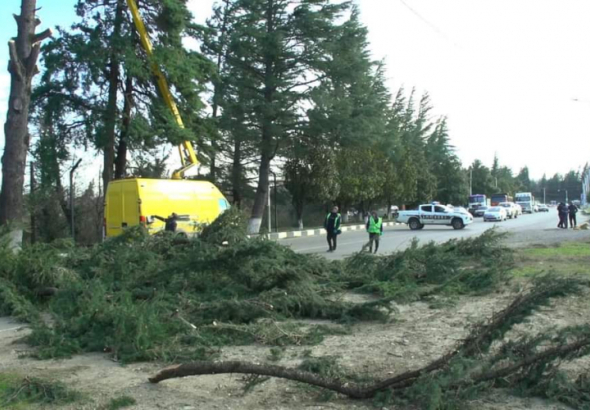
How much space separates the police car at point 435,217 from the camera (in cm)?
3569

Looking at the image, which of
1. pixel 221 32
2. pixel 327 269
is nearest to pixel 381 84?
pixel 221 32

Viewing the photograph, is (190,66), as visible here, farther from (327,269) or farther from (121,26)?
(327,269)

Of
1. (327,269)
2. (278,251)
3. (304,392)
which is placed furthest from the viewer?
(327,269)

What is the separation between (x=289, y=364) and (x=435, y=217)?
3200cm

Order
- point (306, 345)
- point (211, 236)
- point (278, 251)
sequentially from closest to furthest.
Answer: point (306, 345) < point (278, 251) < point (211, 236)

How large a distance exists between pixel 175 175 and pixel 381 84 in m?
37.5

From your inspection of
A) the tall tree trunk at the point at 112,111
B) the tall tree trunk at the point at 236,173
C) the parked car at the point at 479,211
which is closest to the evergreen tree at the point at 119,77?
the tall tree trunk at the point at 112,111

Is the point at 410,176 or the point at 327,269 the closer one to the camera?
the point at 327,269

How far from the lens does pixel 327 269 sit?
10258 mm

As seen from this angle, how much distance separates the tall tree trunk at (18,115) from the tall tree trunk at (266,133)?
18.5 meters

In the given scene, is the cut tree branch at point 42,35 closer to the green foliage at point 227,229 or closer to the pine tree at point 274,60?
the green foliage at point 227,229

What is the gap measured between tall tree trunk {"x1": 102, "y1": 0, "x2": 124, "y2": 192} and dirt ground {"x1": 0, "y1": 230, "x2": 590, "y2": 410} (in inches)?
600

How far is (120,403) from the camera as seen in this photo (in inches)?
174

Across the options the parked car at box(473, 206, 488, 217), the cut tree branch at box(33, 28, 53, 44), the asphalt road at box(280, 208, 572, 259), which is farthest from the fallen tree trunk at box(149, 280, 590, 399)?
the parked car at box(473, 206, 488, 217)
